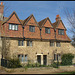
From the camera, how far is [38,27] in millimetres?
25531

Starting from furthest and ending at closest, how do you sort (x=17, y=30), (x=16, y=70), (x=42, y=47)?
(x=42, y=47) → (x=17, y=30) → (x=16, y=70)

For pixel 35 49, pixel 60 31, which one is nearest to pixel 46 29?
pixel 60 31

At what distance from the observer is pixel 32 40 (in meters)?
23.8

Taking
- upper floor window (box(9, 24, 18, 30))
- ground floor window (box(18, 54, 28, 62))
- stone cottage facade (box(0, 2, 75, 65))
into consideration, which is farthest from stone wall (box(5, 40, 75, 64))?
upper floor window (box(9, 24, 18, 30))

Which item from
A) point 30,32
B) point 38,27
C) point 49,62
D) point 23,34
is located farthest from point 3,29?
point 49,62

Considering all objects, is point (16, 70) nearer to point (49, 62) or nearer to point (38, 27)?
point (49, 62)

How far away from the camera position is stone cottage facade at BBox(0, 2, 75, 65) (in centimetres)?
2160

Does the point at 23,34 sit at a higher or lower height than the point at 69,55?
higher

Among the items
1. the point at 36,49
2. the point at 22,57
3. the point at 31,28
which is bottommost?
the point at 22,57

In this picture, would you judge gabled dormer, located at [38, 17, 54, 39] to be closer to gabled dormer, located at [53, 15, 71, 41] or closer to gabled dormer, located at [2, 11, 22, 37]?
gabled dormer, located at [53, 15, 71, 41]

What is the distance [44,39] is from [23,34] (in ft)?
16.0

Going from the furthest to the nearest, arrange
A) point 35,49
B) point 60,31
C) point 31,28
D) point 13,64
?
point 60,31
point 31,28
point 35,49
point 13,64

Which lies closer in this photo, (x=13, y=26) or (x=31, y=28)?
(x=13, y=26)

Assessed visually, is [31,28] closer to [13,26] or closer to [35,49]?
[13,26]
